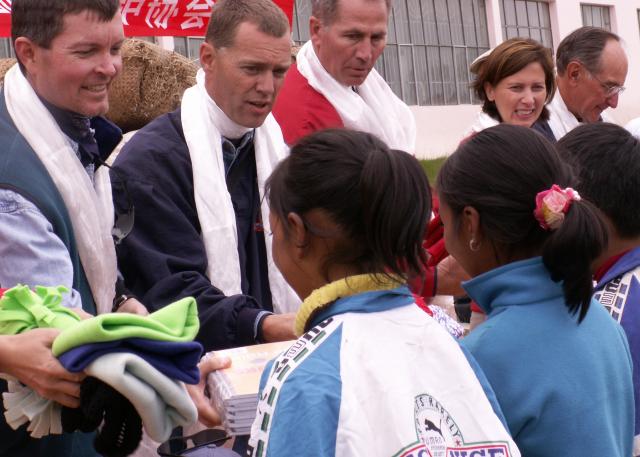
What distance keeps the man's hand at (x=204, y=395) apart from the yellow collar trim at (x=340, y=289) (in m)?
0.39

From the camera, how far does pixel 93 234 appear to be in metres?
2.65

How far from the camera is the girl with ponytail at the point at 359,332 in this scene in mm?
1783

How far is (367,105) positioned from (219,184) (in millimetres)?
1141

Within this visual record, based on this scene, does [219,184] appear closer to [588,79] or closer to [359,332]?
[359,332]

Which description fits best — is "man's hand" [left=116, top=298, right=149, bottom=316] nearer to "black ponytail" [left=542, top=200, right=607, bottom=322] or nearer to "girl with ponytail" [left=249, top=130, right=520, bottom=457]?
"girl with ponytail" [left=249, top=130, right=520, bottom=457]

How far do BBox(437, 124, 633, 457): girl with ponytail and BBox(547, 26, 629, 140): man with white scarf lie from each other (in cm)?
260

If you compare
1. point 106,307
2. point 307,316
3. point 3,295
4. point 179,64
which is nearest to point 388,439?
point 307,316

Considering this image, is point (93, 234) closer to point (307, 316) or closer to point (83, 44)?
point (83, 44)

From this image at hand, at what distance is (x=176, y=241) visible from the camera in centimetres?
316

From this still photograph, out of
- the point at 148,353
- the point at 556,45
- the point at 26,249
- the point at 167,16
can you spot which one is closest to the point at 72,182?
the point at 26,249

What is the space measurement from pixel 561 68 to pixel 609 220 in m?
2.30

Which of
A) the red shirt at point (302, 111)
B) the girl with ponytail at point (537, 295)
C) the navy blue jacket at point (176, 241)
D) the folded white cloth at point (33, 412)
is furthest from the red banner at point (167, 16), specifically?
the folded white cloth at point (33, 412)

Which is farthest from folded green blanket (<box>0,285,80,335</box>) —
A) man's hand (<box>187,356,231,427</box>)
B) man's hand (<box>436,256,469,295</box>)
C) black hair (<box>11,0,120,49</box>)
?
man's hand (<box>436,256,469,295</box>)

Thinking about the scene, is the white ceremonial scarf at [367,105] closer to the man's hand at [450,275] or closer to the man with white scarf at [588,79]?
the man's hand at [450,275]
